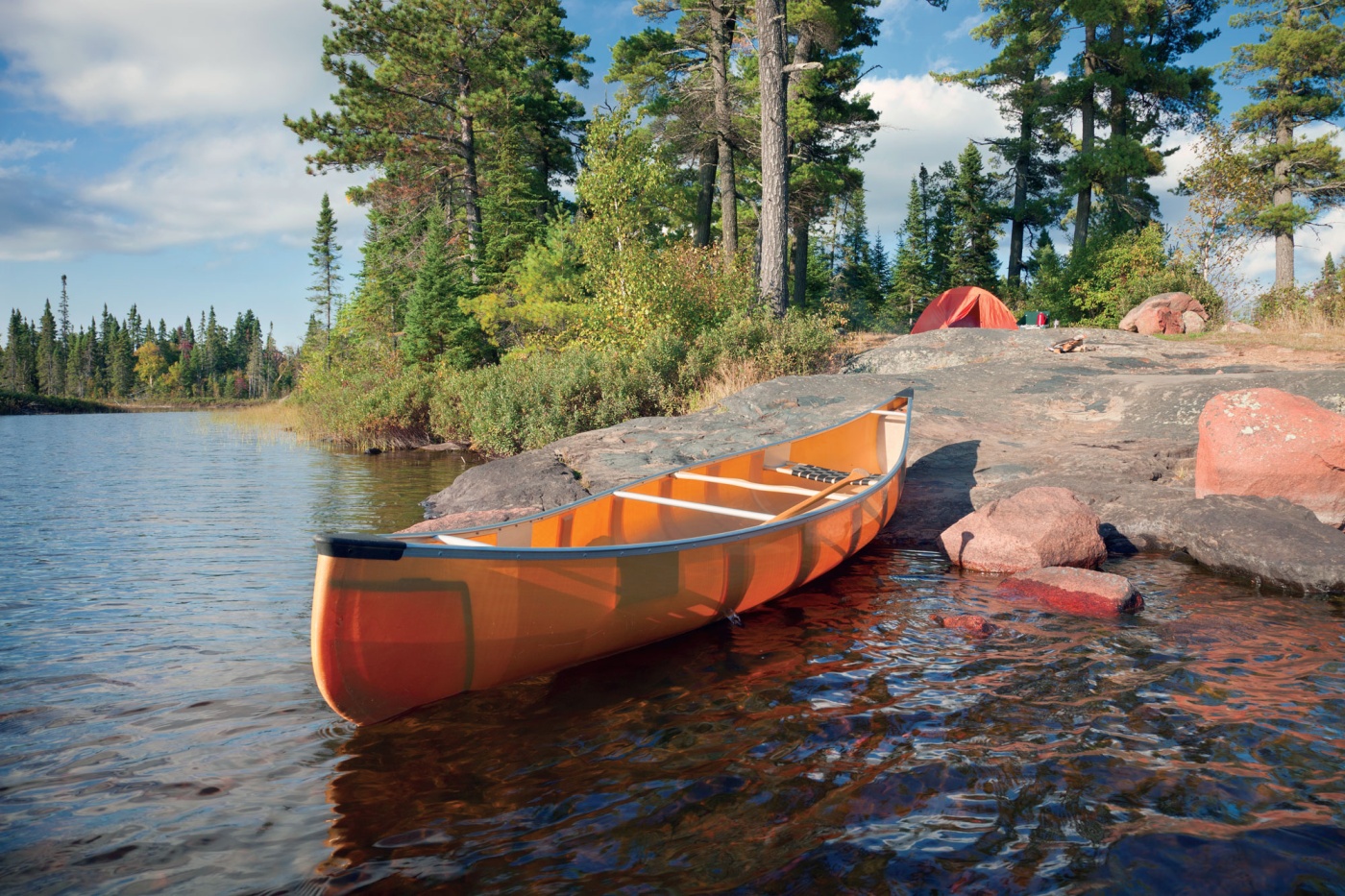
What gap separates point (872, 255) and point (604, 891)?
6232cm

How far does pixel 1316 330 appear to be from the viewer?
47.1 ft

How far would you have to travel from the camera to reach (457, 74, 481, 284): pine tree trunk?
25.1m

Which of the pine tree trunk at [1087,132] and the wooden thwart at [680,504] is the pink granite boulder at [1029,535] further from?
the pine tree trunk at [1087,132]

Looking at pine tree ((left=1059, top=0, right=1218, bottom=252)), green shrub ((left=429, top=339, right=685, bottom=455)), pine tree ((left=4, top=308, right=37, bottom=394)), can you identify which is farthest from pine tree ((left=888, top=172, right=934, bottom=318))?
pine tree ((left=4, top=308, right=37, bottom=394))

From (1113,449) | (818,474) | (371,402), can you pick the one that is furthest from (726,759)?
(371,402)

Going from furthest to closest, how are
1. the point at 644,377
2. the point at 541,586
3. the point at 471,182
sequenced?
the point at 471,182, the point at 644,377, the point at 541,586

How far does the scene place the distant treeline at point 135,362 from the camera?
78.9 meters

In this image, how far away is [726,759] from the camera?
3291 mm

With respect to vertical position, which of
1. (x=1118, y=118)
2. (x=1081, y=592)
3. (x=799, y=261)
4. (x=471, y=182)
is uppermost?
(x=1118, y=118)

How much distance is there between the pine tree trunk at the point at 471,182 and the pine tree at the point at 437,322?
1.58m

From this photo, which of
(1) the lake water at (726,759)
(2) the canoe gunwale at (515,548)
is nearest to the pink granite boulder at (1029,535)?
(1) the lake water at (726,759)

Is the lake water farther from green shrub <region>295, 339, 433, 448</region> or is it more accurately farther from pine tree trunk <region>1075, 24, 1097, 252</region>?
pine tree trunk <region>1075, 24, 1097, 252</region>

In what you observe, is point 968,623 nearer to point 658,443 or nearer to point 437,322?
point 658,443

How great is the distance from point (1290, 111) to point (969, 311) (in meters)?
Result: 12.4
